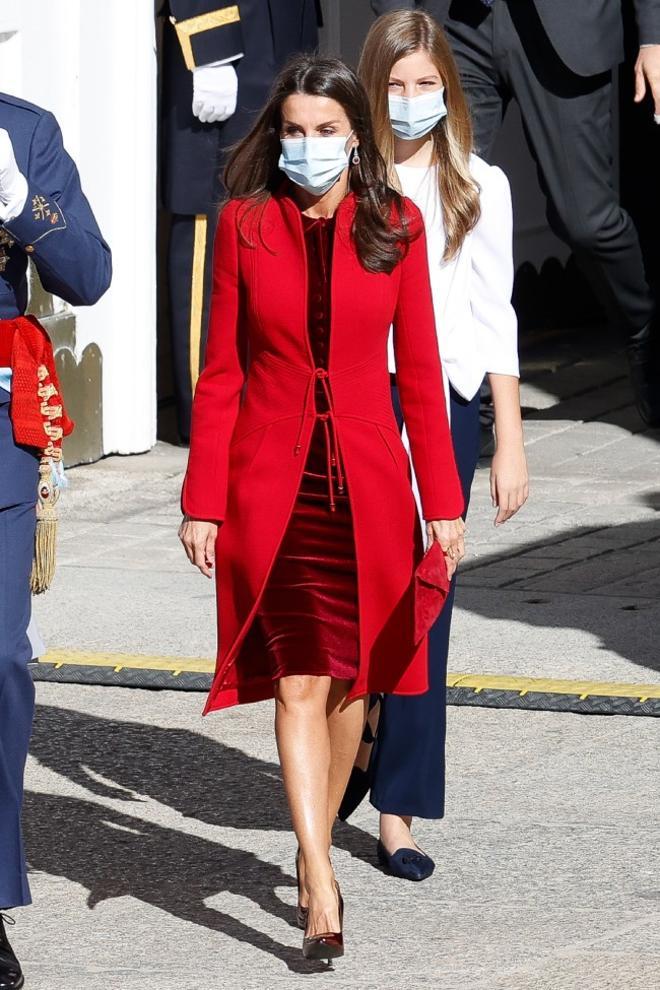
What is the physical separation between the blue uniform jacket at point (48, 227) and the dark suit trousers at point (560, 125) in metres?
4.20

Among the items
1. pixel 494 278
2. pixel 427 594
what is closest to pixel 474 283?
pixel 494 278

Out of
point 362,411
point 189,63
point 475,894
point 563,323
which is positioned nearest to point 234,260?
point 362,411

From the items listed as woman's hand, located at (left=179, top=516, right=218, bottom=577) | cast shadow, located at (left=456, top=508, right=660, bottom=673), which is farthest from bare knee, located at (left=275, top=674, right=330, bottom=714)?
cast shadow, located at (left=456, top=508, right=660, bottom=673)

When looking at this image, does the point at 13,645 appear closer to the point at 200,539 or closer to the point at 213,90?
the point at 200,539

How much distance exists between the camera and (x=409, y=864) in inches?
187

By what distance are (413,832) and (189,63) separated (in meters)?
4.64

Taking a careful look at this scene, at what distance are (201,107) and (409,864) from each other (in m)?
4.84

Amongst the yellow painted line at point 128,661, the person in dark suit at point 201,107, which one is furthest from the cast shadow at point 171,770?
the person in dark suit at point 201,107

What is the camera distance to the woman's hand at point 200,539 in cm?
439

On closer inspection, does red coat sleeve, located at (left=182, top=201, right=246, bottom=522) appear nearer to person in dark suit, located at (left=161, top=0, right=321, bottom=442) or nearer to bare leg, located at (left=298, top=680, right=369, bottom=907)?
bare leg, located at (left=298, top=680, right=369, bottom=907)

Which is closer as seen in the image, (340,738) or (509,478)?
(340,738)

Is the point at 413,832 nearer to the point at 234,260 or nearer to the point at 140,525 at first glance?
the point at 234,260

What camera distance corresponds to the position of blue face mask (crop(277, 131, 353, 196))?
4.30 metres

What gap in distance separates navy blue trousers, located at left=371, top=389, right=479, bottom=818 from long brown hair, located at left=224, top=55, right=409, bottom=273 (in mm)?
566
